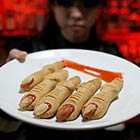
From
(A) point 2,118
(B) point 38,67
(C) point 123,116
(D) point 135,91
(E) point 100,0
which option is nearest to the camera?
(C) point 123,116

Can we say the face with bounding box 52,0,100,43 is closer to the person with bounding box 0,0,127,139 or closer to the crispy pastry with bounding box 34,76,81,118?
the person with bounding box 0,0,127,139

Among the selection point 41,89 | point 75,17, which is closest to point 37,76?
point 41,89

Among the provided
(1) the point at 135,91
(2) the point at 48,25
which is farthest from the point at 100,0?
(1) the point at 135,91

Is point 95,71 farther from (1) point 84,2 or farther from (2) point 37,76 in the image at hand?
(1) point 84,2

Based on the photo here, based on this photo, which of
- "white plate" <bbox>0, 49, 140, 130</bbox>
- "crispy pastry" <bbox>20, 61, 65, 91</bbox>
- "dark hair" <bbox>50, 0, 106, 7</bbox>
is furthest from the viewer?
"dark hair" <bbox>50, 0, 106, 7</bbox>

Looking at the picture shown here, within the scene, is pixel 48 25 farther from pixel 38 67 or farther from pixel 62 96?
pixel 62 96

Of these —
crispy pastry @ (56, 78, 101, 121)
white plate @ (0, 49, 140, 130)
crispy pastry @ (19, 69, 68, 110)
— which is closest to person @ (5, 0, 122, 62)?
white plate @ (0, 49, 140, 130)
